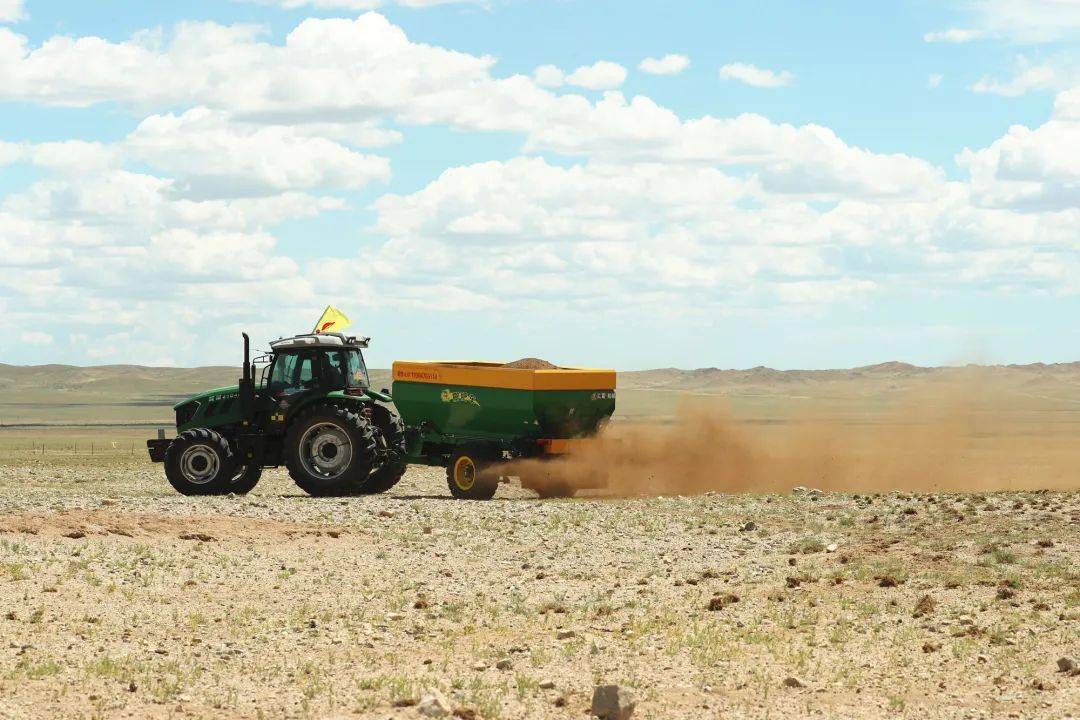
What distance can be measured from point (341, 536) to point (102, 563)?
4.68 m

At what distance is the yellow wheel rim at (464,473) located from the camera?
31.3 meters

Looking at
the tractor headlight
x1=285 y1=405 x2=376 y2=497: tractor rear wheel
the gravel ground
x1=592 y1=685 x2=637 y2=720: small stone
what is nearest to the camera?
x1=592 y1=685 x2=637 y2=720: small stone

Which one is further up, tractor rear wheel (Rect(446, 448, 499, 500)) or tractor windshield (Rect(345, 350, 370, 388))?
tractor windshield (Rect(345, 350, 370, 388))

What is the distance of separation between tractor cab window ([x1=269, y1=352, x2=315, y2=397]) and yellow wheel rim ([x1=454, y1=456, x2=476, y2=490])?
12.2ft

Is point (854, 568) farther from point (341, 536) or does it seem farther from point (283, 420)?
point (283, 420)

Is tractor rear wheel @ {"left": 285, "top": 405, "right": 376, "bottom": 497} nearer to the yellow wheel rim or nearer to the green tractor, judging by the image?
the green tractor

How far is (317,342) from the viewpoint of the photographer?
101 ft

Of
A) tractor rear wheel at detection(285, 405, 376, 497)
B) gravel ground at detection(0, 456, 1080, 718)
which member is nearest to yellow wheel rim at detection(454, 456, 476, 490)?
tractor rear wheel at detection(285, 405, 376, 497)

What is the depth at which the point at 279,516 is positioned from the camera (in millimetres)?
25688

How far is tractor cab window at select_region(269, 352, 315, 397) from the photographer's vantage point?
1216 inches

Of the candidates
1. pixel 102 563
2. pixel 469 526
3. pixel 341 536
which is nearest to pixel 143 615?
pixel 102 563

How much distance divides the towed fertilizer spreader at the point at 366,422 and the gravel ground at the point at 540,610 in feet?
11.0

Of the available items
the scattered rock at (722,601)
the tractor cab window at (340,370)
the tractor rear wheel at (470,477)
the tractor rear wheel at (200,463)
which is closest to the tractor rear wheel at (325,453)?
the tractor cab window at (340,370)

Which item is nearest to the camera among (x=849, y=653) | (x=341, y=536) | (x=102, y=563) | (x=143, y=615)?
(x=849, y=653)
